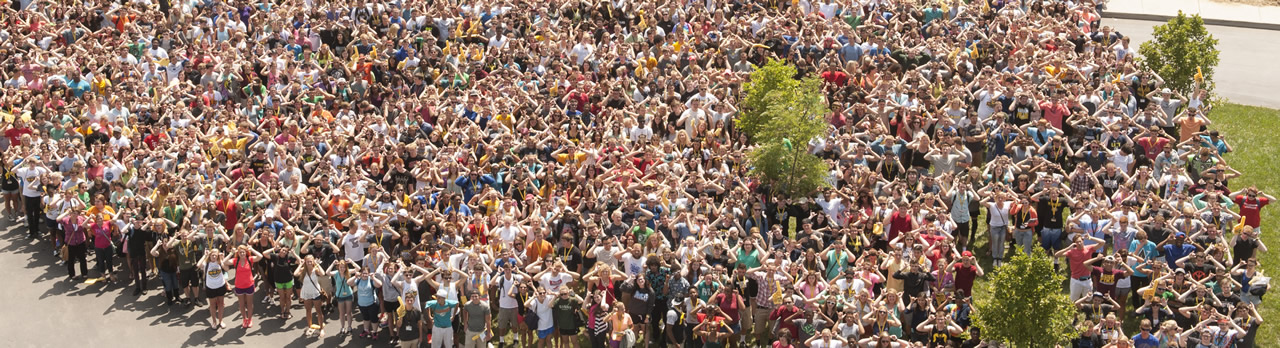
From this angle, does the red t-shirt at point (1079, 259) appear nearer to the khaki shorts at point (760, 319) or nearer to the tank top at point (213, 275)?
the khaki shorts at point (760, 319)

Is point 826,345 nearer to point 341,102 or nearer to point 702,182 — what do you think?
point 702,182

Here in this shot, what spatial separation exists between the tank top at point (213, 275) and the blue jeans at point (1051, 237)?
13.7 m

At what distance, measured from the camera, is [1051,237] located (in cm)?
2620

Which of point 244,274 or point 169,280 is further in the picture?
point 169,280

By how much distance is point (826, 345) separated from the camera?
22.1 m

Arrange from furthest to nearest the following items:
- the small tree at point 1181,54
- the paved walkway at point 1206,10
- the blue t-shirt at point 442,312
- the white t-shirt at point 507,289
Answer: the paved walkway at point 1206,10, the small tree at point 1181,54, the white t-shirt at point 507,289, the blue t-shirt at point 442,312

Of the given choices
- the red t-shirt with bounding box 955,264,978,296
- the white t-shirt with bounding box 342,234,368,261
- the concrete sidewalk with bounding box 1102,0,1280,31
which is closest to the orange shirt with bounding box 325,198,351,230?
the white t-shirt with bounding box 342,234,368,261

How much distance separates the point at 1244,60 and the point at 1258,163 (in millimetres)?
9824

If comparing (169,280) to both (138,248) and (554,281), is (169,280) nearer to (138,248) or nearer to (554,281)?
(138,248)

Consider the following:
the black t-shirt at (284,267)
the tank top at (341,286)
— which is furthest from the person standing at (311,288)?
the tank top at (341,286)

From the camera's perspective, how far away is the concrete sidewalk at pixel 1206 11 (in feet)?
147

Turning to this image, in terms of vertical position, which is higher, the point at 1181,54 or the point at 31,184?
the point at 1181,54

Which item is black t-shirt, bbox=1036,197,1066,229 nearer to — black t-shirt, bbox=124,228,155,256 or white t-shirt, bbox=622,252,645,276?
white t-shirt, bbox=622,252,645,276

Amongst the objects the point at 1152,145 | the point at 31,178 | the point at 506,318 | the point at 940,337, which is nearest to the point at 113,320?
the point at 31,178
